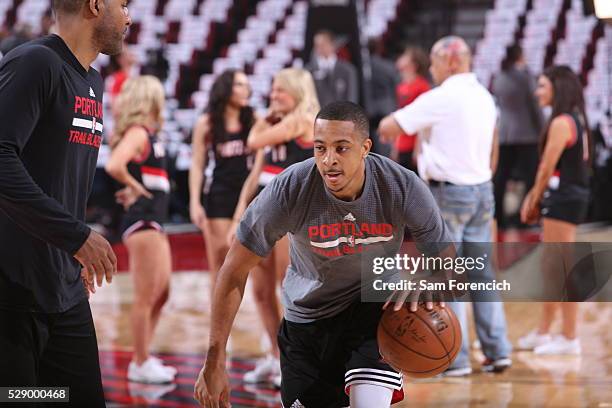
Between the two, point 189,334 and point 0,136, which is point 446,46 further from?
point 0,136

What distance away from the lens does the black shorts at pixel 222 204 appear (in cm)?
609

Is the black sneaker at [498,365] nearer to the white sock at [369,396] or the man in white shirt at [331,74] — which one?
the white sock at [369,396]

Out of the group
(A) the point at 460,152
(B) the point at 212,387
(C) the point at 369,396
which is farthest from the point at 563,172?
(B) the point at 212,387

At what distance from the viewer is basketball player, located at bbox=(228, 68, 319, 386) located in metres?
5.61

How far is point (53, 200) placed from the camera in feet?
8.89

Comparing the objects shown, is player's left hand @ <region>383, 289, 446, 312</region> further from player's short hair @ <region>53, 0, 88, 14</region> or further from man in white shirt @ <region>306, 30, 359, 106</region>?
man in white shirt @ <region>306, 30, 359, 106</region>

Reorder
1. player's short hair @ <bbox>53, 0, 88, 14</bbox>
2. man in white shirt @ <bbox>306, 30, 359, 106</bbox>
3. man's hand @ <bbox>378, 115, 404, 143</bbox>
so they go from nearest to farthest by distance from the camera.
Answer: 1. player's short hair @ <bbox>53, 0, 88, 14</bbox>
2. man's hand @ <bbox>378, 115, 404, 143</bbox>
3. man in white shirt @ <bbox>306, 30, 359, 106</bbox>

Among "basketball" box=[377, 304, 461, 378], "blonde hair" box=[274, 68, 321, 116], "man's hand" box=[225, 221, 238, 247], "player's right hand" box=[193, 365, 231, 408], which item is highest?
"blonde hair" box=[274, 68, 321, 116]

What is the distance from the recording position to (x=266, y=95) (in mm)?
12695

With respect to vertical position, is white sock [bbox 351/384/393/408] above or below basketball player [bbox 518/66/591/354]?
Answer: below

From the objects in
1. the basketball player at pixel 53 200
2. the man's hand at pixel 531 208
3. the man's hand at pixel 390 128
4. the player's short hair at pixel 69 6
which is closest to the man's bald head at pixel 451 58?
the man's hand at pixel 390 128

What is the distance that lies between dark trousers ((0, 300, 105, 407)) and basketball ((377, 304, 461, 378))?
101 cm

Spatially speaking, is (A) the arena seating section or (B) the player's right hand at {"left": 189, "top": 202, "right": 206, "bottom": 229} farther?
(A) the arena seating section

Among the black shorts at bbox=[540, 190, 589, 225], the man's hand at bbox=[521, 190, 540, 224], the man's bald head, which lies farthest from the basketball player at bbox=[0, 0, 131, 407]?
the black shorts at bbox=[540, 190, 589, 225]
